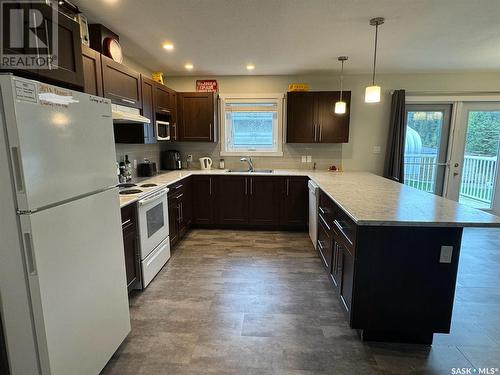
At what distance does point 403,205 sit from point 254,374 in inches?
62.0

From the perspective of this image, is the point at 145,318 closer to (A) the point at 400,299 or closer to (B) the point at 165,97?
(A) the point at 400,299

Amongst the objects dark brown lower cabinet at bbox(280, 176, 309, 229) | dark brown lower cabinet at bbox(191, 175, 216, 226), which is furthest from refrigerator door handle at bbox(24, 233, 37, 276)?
dark brown lower cabinet at bbox(280, 176, 309, 229)

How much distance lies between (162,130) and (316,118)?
2.34 metres

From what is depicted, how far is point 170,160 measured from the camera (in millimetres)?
4547

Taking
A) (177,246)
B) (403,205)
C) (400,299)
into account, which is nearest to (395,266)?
(400,299)

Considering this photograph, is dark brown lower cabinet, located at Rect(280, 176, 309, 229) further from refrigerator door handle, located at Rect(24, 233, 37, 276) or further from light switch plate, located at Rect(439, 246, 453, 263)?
refrigerator door handle, located at Rect(24, 233, 37, 276)

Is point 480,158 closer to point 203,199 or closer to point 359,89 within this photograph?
point 359,89

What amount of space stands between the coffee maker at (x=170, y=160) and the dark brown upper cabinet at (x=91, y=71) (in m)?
2.19

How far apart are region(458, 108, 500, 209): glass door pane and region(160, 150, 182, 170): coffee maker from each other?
189 inches

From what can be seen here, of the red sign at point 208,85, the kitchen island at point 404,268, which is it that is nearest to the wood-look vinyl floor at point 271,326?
the kitchen island at point 404,268

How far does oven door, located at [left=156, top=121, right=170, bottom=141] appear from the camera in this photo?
145 inches

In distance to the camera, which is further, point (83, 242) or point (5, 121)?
point (83, 242)

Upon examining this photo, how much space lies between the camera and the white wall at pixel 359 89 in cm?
435

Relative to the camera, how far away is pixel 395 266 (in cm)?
180
